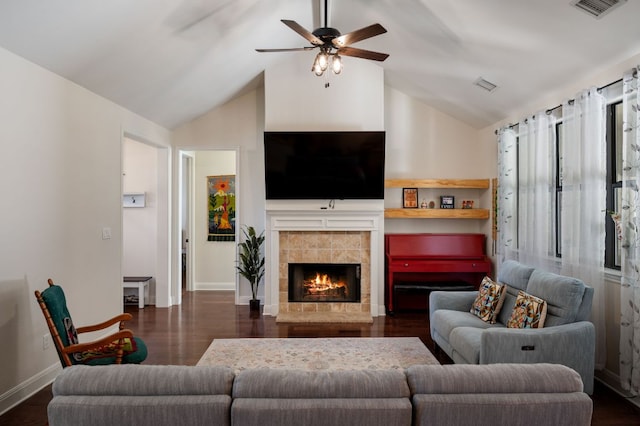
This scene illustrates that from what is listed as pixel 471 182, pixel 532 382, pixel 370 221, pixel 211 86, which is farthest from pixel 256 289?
pixel 532 382

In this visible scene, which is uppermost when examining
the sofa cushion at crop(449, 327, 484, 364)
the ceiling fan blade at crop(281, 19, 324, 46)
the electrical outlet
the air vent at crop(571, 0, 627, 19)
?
the ceiling fan blade at crop(281, 19, 324, 46)

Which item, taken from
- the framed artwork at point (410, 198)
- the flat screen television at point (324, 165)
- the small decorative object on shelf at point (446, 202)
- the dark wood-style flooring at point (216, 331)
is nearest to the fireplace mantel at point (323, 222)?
the flat screen television at point (324, 165)

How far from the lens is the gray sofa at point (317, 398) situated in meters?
1.42

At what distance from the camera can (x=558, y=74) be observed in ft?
12.3

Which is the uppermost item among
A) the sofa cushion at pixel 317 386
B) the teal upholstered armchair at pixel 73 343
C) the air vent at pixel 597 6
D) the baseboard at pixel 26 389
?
the air vent at pixel 597 6

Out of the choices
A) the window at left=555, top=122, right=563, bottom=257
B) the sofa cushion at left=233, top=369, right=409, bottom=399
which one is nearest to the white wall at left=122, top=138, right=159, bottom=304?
the sofa cushion at left=233, top=369, right=409, bottom=399

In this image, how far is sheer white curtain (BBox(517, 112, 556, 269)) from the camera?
13.5 feet

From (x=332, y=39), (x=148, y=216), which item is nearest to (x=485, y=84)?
(x=332, y=39)

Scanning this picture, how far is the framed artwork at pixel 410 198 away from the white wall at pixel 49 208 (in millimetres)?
3799

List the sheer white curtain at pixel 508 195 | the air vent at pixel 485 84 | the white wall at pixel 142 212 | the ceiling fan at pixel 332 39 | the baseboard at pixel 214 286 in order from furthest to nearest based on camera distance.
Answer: the baseboard at pixel 214 286 < the white wall at pixel 142 212 < the sheer white curtain at pixel 508 195 < the air vent at pixel 485 84 < the ceiling fan at pixel 332 39

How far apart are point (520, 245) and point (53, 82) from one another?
4912 mm

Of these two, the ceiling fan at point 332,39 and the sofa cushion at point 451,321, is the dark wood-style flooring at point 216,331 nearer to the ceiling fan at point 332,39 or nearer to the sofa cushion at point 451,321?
the sofa cushion at point 451,321

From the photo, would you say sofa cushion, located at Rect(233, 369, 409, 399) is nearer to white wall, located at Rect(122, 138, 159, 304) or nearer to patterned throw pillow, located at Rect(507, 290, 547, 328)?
patterned throw pillow, located at Rect(507, 290, 547, 328)

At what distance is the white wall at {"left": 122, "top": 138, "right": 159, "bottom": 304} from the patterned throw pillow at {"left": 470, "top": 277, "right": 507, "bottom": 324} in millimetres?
4528
